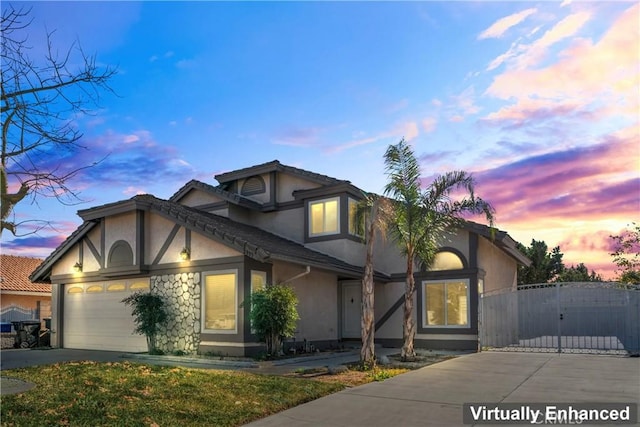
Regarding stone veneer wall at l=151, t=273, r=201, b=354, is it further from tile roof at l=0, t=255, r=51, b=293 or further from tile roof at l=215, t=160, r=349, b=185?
tile roof at l=0, t=255, r=51, b=293

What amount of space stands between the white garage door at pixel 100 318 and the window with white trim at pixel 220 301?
3.17 m

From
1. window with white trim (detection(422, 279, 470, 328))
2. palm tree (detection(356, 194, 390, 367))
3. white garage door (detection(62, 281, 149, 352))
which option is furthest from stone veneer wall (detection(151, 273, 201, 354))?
window with white trim (detection(422, 279, 470, 328))

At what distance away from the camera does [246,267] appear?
15.2 m

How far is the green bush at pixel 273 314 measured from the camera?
14680 millimetres

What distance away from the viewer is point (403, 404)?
8531mm

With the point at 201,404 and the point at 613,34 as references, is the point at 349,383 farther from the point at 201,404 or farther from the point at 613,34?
the point at 613,34

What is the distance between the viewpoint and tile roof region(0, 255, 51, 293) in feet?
87.8

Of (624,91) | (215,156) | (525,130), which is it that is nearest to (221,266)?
(215,156)

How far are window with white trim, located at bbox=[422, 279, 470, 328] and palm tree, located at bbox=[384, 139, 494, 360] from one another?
3505 millimetres

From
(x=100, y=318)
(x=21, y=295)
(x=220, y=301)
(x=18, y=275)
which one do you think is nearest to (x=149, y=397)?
(x=220, y=301)

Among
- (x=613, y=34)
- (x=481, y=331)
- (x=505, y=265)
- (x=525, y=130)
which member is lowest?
(x=481, y=331)

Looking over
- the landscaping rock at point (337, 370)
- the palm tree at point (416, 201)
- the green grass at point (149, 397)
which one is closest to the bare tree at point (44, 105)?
the green grass at point (149, 397)

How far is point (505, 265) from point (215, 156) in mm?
12925

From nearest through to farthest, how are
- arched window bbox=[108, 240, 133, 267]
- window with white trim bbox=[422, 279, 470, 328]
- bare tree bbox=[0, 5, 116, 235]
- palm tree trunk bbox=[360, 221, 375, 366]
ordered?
bare tree bbox=[0, 5, 116, 235], palm tree trunk bbox=[360, 221, 375, 366], arched window bbox=[108, 240, 133, 267], window with white trim bbox=[422, 279, 470, 328]
